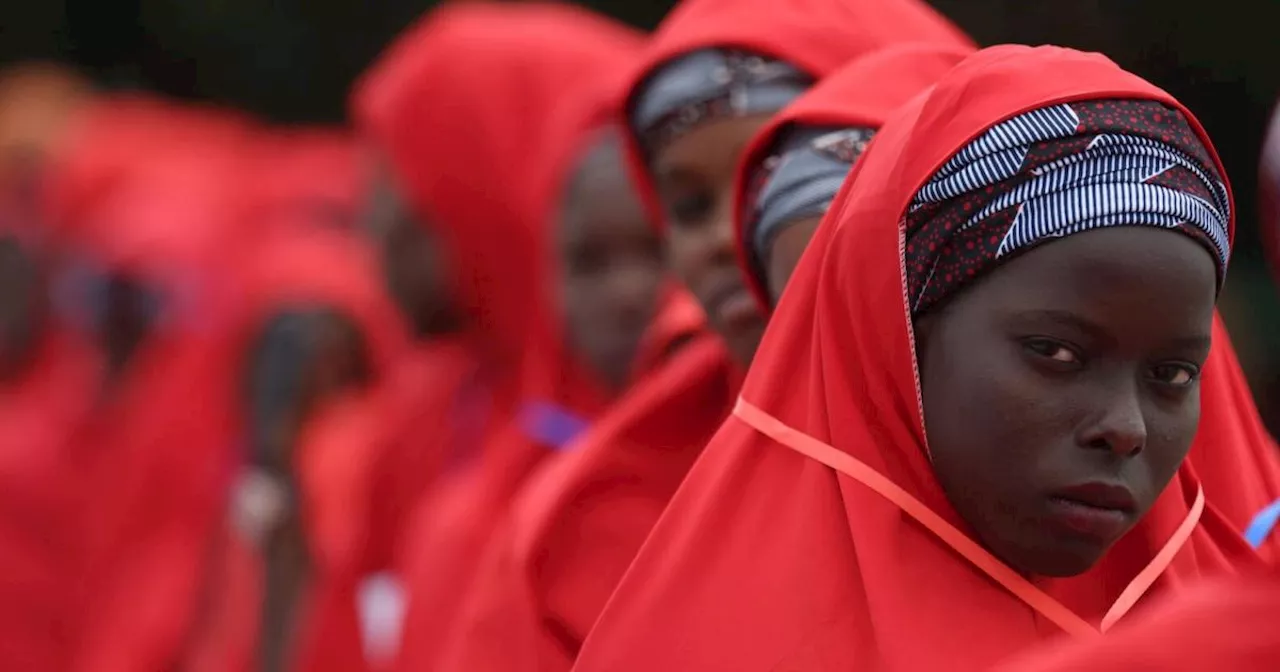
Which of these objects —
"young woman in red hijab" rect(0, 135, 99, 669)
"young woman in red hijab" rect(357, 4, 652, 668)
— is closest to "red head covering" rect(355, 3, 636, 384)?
"young woman in red hijab" rect(357, 4, 652, 668)

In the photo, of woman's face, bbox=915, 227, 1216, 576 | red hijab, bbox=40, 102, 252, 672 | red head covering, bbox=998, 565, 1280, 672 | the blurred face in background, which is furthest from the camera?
red hijab, bbox=40, 102, 252, 672

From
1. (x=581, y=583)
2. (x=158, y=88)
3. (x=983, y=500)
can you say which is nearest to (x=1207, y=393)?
(x=983, y=500)

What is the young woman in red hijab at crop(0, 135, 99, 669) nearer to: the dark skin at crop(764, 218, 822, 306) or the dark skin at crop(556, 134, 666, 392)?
the dark skin at crop(556, 134, 666, 392)

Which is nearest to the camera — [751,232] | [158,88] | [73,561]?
[751,232]

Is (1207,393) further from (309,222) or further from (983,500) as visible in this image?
(309,222)

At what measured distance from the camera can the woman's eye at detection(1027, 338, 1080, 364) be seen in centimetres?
216

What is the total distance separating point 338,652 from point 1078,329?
358cm

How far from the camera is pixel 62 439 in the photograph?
7191mm

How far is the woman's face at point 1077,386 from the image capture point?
2141 mm

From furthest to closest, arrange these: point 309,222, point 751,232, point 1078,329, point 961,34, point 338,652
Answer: point 309,222
point 338,652
point 961,34
point 751,232
point 1078,329

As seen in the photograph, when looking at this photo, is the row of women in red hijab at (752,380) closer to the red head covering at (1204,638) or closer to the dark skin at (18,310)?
the red head covering at (1204,638)

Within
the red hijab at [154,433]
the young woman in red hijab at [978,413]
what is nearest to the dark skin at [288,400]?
the red hijab at [154,433]

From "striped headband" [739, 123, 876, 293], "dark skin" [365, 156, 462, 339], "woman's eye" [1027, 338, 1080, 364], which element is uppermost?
"woman's eye" [1027, 338, 1080, 364]

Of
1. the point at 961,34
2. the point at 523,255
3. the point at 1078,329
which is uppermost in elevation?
the point at 1078,329
